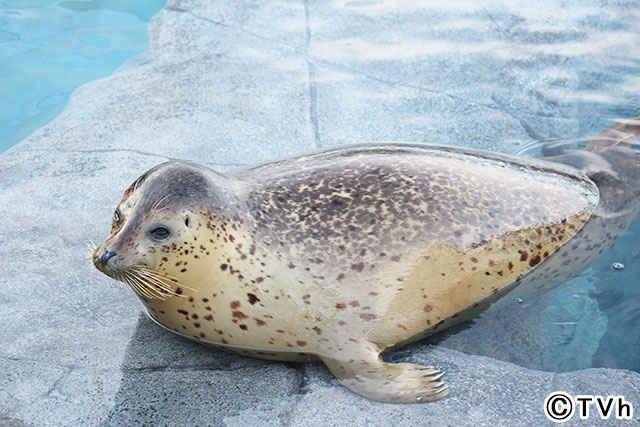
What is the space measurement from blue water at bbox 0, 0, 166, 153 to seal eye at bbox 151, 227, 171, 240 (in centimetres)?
387

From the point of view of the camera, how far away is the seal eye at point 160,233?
2684 mm

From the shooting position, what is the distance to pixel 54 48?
7238 mm

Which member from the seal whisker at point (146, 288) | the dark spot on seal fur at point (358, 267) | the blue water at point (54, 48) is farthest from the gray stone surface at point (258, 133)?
the blue water at point (54, 48)

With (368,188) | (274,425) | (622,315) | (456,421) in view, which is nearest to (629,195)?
(622,315)

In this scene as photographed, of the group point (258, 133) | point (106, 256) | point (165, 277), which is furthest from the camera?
point (258, 133)

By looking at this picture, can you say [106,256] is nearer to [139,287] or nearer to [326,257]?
[139,287]

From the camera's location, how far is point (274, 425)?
8.25 feet

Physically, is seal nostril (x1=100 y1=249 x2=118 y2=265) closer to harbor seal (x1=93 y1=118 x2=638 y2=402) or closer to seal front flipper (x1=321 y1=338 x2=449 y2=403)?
harbor seal (x1=93 y1=118 x2=638 y2=402)

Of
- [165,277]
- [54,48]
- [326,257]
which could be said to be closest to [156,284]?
[165,277]

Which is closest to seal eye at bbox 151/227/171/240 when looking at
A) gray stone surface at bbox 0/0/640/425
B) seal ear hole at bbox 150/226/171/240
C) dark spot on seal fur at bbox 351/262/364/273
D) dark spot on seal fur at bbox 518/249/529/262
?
seal ear hole at bbox 150/226/171/240

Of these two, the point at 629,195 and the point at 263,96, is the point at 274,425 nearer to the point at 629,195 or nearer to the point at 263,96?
the point at 629,195

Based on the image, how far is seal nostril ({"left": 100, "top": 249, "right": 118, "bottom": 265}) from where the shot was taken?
8.55 ft

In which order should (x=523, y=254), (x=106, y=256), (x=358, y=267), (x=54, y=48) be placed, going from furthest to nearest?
(x=54, y=48), (x=523, y=254), (x=358, y=267), (x=106, y=256)

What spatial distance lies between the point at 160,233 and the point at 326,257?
0.69 m
